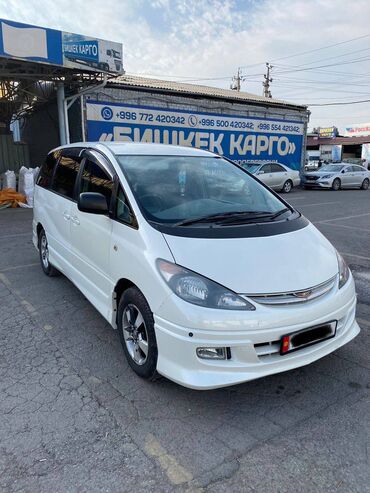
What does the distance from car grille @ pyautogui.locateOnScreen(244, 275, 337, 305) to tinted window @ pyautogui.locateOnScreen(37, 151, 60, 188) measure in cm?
Result: 355

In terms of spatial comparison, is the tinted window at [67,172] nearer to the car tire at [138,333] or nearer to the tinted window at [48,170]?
the tinted window at [48,170]

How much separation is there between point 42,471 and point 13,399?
78cm

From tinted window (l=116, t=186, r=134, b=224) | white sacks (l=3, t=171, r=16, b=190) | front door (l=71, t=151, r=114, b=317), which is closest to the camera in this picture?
tinted window (l=116, t=186, r=134, b=224)

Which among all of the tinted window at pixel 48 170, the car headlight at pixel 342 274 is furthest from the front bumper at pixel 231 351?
the tinted window at pixel 48 170

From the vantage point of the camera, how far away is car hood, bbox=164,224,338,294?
2607mm

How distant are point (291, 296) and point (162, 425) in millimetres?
1171

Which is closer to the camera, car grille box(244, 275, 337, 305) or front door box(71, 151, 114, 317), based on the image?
car grille box(244, 275, 337, 305)

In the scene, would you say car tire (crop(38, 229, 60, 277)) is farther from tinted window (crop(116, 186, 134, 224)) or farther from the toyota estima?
tinted window (crop(116, 186, 134, 224))

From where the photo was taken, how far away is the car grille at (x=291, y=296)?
256 centimetres

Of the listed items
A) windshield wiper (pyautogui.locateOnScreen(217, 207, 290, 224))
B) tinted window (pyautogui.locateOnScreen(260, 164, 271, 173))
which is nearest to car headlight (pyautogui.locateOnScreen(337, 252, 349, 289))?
windshield wiper (pyautogui.locateOnScreen(217, 207, 290, 224))

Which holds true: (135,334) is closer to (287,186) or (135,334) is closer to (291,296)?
(291,296)

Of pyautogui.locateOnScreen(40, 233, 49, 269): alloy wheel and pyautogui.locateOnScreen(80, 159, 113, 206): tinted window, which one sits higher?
pyautogui.locateOnScreen(80, 159, 113, 206): tinted window

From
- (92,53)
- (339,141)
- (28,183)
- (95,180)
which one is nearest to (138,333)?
(95,180)

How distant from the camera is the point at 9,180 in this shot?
514 inches
